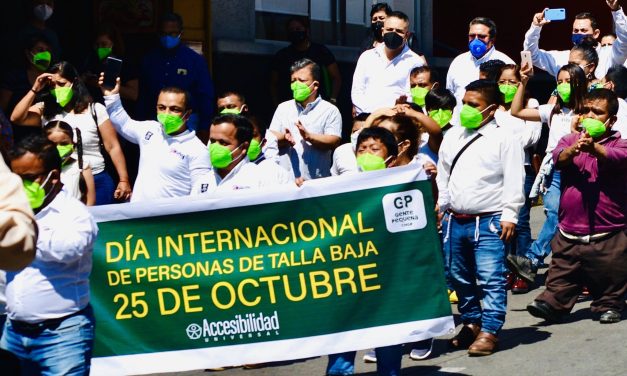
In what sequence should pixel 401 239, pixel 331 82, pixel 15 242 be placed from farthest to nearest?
pixel 331 82 → pixel 401 239 → pixel 15 242

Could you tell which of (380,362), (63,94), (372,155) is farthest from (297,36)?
(380,362)

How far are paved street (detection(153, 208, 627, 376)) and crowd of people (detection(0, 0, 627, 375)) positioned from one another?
0.12 m

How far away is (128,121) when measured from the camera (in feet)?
29.1

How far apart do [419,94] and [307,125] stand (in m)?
0.90

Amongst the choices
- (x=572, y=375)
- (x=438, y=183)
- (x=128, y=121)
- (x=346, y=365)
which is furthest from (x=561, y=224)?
(x=128, y=121)

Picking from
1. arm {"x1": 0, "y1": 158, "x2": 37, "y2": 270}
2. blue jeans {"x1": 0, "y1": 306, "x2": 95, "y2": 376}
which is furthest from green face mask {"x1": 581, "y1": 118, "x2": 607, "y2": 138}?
arm {"x1": 0, "y1": 158, "x2": 37, "y2": 270}

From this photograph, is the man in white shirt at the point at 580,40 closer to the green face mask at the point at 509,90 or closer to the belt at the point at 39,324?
the green face mask at the point at 509,90

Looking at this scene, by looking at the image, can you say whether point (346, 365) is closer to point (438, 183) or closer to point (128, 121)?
point (438, 183)

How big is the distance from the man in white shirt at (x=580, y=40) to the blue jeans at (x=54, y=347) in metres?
6.78

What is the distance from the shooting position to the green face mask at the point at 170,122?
8453 millimetres

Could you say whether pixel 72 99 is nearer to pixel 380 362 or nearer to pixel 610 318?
pixel 380 362

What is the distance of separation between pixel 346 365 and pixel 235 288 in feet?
2.43

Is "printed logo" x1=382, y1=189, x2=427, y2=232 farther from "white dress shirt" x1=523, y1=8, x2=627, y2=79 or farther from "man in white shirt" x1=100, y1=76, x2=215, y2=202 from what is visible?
"white dress shirt" x1=523, y1=8, x2=627, y2=79

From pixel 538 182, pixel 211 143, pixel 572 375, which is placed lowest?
pixel 572 375
